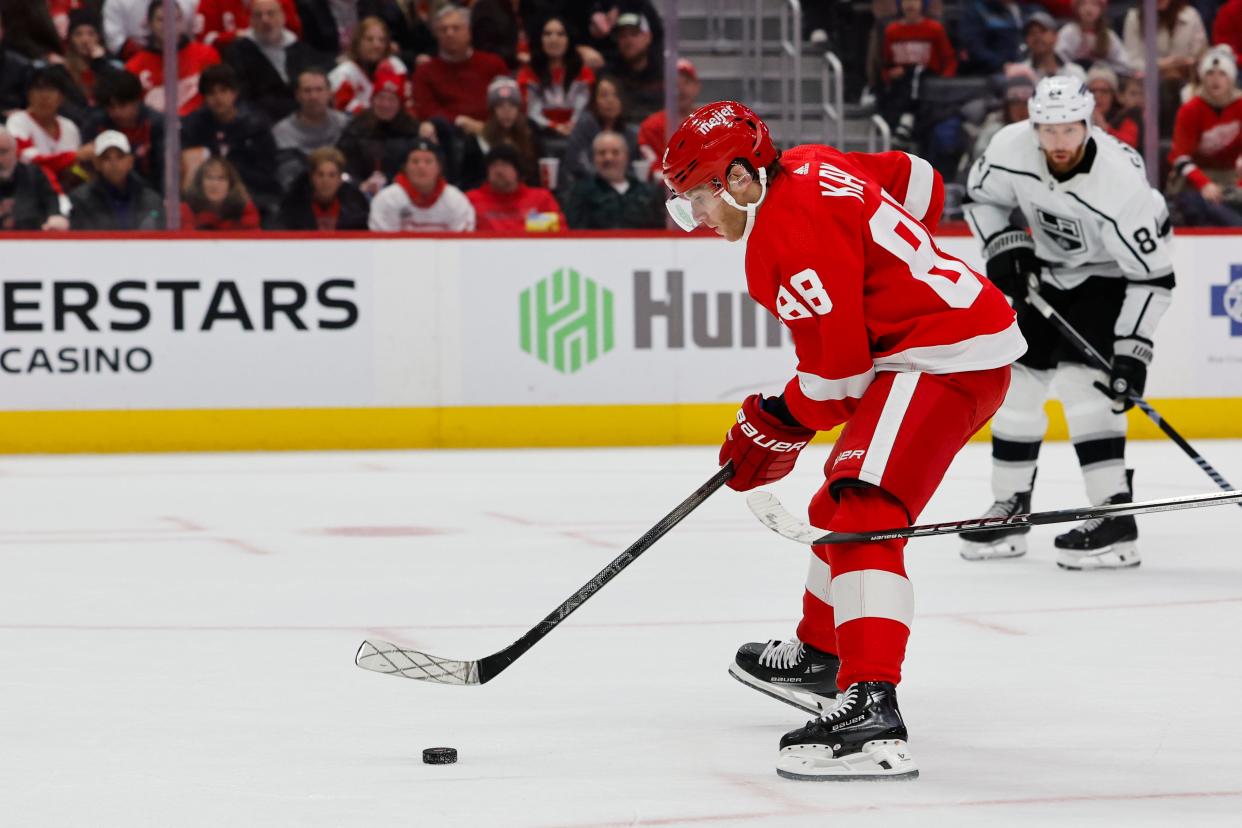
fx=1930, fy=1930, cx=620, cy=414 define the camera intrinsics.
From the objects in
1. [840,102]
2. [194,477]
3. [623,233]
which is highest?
[840,102]

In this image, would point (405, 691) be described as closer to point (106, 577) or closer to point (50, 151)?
point (106, 577)

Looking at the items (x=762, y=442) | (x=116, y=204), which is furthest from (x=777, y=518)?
(x=116, y=204)

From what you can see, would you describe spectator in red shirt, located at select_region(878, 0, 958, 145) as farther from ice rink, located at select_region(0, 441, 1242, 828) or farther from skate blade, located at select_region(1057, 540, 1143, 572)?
skate blade, located at select_region(1057, 540, 1143, 572)

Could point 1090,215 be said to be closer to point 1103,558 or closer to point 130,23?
point 1103,558

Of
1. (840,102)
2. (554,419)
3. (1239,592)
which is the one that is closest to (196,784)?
(1239,592)

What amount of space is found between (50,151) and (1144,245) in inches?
191

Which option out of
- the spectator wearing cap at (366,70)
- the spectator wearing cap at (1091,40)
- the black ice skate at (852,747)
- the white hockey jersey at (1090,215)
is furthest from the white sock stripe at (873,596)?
the spectator wearing cap at (1091,40)

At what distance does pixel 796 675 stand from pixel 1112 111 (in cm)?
A: 589

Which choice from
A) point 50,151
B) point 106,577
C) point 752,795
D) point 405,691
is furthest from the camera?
point 50,151

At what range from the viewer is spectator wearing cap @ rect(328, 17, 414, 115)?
27.2ft

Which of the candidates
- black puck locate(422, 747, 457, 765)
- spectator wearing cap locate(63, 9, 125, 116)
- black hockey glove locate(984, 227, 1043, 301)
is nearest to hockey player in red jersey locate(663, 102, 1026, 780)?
black puck locate(422, 747, 457, 765)

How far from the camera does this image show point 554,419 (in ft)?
27.9

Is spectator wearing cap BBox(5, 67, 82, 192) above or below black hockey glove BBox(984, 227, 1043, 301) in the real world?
above

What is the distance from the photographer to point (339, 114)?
826 cm
